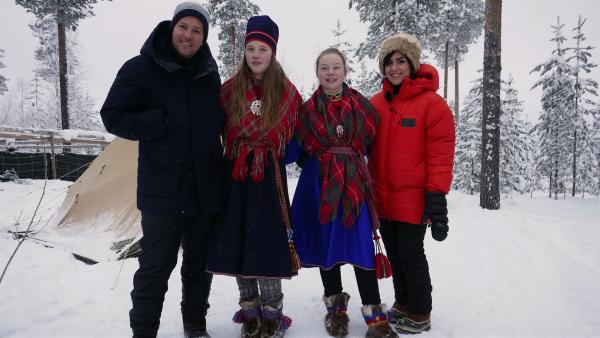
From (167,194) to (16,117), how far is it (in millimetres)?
84604

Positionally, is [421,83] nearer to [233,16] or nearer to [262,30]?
[262,30]

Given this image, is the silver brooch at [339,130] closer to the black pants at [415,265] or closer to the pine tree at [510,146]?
the black pants at [415,265]

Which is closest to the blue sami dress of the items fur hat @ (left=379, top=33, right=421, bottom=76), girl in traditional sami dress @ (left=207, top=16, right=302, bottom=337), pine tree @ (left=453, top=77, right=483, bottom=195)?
girl in traditional sami dress @ (left=207, top=16, right=302, bottom=337)

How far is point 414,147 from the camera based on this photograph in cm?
261

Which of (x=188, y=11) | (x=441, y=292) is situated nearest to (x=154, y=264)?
(x=188, y=11)

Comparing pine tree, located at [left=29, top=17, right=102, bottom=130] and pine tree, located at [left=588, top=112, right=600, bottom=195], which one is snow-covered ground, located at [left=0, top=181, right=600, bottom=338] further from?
pine tree, located at [left=588, top=112, right=600, bottom=195]

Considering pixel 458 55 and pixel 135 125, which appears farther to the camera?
pixel 458 55

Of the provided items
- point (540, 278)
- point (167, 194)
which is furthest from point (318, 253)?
point (540, 278)

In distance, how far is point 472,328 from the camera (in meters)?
2.72

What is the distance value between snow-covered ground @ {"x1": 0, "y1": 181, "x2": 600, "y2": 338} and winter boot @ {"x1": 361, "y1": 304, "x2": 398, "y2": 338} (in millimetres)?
159

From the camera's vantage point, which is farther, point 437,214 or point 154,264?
point 437,214

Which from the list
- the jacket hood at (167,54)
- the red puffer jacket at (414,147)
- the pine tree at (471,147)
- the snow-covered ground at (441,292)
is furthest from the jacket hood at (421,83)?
the pine tree at (471,147)

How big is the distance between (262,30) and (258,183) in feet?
3.49

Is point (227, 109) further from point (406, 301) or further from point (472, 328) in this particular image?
point (472, 328)
